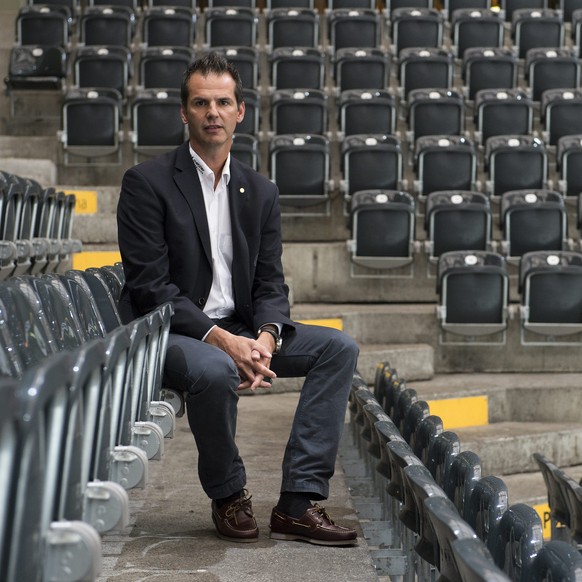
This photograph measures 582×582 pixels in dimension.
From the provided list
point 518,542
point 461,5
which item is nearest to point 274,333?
point 518,542

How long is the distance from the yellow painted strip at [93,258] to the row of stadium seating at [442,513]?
4.13 feet

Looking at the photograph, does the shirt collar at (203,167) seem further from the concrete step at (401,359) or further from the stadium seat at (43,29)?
the stadium seat at (43,29)

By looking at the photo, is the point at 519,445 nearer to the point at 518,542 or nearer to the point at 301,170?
the point at 301,170

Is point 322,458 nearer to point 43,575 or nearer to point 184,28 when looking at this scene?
point 43,575

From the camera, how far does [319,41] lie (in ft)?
16.1

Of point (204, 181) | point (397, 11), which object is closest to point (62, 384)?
point (204, 181)

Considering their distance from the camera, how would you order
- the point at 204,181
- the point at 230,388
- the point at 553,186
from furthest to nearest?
the point at 553,186 < the point at 204,181 < the point at 230,388

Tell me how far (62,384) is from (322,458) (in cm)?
72

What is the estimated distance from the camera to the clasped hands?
134 cm

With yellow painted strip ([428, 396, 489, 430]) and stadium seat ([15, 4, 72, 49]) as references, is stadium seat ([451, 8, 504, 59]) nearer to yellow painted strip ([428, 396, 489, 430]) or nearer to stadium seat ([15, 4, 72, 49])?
stadium seat ([15, 4, 72, 49])

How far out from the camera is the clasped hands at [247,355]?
4.40ft

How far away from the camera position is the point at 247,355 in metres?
1.34

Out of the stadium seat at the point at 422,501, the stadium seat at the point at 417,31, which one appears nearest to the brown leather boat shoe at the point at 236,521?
the stadium seat at the point at 422,501

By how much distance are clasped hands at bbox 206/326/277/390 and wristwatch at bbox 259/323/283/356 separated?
0.08 feet
